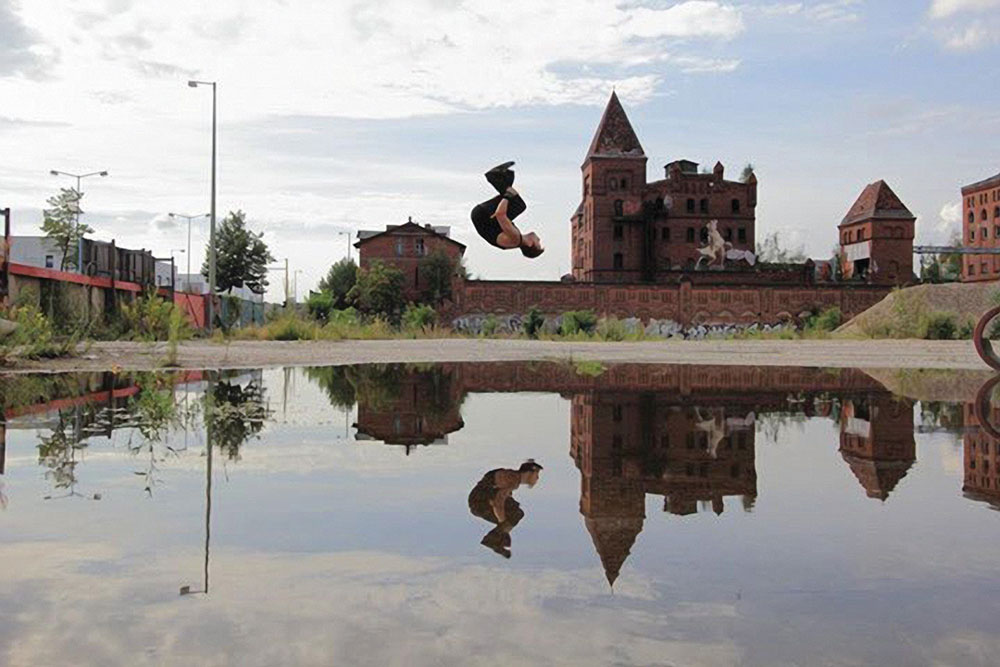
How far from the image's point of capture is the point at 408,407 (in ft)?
36.4

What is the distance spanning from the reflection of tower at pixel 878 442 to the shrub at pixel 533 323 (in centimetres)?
3927

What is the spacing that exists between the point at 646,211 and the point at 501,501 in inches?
2851

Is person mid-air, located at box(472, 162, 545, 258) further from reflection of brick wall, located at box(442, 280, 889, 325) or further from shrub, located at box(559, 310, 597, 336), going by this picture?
reflection of brick wall, located at box(442, 280, 889, 325)

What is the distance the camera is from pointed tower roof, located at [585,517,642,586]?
4.11 m

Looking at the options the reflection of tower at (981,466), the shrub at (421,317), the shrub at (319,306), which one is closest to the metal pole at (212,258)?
the shrub at (421,317)

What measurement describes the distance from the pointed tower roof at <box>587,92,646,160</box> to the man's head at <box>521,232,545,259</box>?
64541mm

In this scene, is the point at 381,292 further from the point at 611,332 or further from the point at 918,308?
the point at 918,308

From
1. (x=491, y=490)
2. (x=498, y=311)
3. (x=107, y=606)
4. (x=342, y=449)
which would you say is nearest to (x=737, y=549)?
(x=491, y=490)

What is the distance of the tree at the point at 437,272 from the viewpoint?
7319 cm

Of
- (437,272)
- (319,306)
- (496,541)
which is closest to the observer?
(496,541)

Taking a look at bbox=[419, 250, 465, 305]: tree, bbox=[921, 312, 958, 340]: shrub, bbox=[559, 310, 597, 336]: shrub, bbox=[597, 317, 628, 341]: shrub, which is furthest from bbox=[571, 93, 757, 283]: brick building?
bbox=[921, 312, 958, 340]: shrub

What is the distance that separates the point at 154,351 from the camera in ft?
75.1

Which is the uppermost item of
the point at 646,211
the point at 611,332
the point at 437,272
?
the point at 646,211

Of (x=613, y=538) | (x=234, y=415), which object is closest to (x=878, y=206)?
(x=234, y=415)
